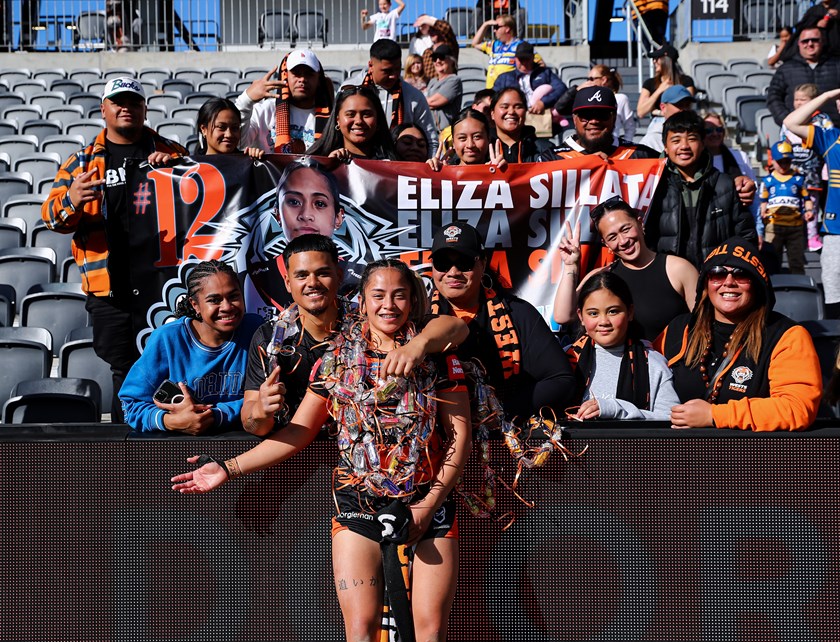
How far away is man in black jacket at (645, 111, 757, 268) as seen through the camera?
6070 millimetres

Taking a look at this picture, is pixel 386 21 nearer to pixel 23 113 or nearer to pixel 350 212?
pixel 23 113

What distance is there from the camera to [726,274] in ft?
14.4

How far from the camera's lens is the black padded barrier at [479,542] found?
12.7 ft

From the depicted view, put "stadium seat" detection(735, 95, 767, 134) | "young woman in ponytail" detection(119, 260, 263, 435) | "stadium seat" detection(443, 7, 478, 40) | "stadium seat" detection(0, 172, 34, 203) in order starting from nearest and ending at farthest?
"young woman in ponytail" detection(119, 260, 263, 435) → "stadium seat" detection(0, 172, 34, 203) → "stadium seat" detection(735, 95, 767, 134) → "stadium seat" detection(443, 7, 478, 40)

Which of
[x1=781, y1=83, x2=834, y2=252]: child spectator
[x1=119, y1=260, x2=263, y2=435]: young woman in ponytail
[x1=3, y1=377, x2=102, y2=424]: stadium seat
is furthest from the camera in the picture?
[x1=781, y1=83, x2=834, y2=252]: child spectator

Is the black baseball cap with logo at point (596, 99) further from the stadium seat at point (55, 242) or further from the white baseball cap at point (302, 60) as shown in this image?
the stadium seat at point (55, 242)

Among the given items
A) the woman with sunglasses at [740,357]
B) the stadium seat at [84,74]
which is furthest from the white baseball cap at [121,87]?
the stadium seat at [84,74]

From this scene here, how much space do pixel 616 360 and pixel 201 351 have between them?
178cm

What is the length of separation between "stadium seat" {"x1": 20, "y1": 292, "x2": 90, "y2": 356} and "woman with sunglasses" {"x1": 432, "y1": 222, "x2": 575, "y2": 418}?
12.2ft

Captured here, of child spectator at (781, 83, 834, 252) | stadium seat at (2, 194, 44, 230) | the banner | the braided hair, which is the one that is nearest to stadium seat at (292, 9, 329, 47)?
stadium seat at (2, 194, 44, 230)

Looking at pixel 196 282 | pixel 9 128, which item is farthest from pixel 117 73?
pixel 196 282

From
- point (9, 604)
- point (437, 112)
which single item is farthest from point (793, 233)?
point (9, 604)

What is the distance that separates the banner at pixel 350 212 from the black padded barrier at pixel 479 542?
6.82ft

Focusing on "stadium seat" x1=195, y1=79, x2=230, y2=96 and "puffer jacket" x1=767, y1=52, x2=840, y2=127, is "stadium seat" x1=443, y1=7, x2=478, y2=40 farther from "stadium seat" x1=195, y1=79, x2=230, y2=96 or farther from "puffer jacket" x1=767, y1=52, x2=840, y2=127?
"puffer jacket" x1=767, y1=52, x2=840, y2=127
